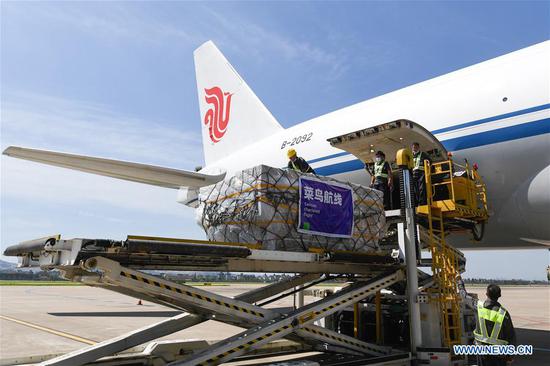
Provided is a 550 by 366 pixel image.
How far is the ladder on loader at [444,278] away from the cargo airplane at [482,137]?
1.47m

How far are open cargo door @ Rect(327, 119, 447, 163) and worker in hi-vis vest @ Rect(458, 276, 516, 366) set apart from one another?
4.06 metres

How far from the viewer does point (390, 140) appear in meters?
9.98

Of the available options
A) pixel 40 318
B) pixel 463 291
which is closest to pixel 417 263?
pixel 463 291

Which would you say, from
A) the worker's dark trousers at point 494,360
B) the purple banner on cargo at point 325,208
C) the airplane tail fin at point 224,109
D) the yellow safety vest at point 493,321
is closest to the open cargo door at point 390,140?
the purple banner on cargo at point 325,208

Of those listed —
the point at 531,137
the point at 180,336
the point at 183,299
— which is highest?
the point at 531,137

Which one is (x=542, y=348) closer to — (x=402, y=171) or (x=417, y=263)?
(x=417, y=263)

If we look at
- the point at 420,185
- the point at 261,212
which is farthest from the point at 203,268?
the point at 420,185

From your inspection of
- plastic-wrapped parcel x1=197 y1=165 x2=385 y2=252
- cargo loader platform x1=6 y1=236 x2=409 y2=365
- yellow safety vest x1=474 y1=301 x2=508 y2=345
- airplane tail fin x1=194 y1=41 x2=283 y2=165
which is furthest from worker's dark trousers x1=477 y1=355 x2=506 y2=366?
airplane tail fin x1=194 y1=41 x2=283 y2=165

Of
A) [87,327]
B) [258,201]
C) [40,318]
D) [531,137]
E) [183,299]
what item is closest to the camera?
[183,299]

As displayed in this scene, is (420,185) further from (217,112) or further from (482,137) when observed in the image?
(217,112)

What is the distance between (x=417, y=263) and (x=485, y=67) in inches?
191

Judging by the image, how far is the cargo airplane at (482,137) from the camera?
8.48 metres

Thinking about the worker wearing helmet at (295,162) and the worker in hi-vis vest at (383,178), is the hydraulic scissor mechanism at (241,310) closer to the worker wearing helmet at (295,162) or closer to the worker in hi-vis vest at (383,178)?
the worker in hi-vis vest at (383,178)

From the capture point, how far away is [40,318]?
17.1 metres
